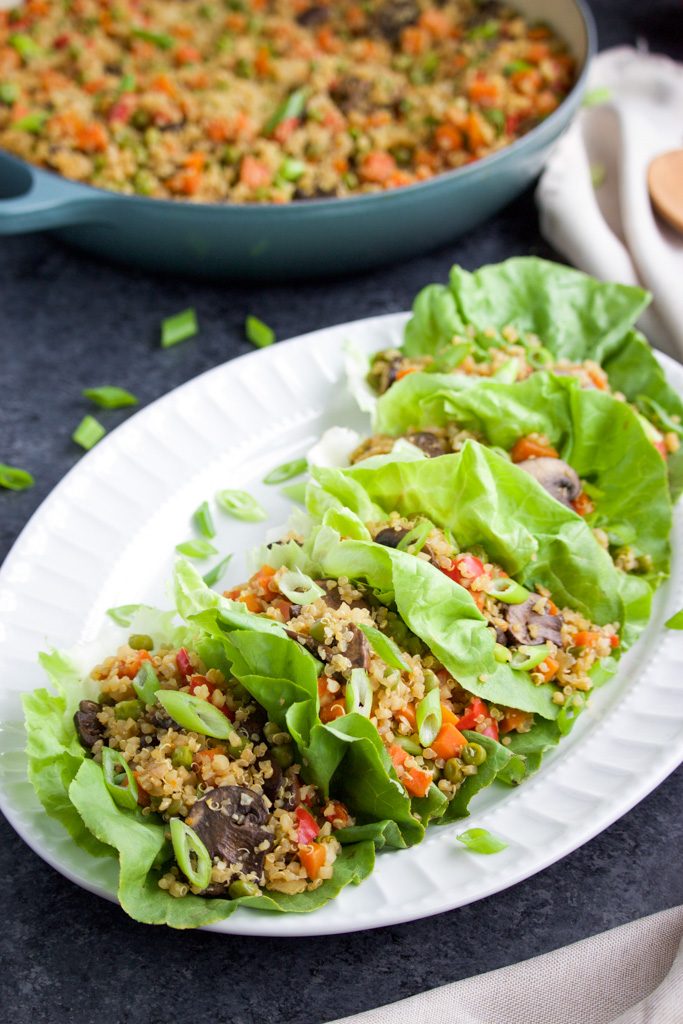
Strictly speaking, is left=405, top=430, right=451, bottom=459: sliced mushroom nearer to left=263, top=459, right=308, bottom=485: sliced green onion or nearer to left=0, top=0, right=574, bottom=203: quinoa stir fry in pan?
left=263, top=459, right=308, bottom=485: sliced green onion


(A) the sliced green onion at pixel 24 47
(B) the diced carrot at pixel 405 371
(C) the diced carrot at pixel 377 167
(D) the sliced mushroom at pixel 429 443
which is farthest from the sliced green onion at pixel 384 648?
(A) the sliced green onion at pixel 24 47

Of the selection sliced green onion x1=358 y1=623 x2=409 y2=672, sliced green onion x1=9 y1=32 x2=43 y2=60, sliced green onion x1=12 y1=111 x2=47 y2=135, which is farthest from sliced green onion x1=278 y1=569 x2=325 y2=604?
sliced green onion x1=9 y1=32 x2=43 y2=60

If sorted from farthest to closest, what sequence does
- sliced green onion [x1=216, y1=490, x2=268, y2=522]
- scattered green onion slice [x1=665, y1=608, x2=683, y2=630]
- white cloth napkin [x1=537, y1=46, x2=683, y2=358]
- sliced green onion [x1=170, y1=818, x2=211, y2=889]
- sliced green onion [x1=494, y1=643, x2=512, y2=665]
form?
white cloth napkin [x1=537, y1=46, x2=683, y2=358] → sliced green onion [x1=216, y1=490, x2=268, y2=522] → scattered green onion slice [x1=665, y1=608, x2=683, y2=630] → sliced green onion [x1=494, y1=643, x2=512, y2=665] → sliced green onion [x1=170, y1=818, x2=211, y2=889]

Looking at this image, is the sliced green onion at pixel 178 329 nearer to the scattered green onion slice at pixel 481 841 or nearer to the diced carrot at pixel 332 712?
the diced carrot at pixel 332 712

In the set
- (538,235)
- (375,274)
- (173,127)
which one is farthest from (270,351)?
(538,235)

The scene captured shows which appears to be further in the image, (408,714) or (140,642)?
(140,642)

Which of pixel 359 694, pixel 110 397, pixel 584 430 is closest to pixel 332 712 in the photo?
pixel 359 694

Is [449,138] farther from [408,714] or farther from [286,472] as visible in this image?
[408,714]

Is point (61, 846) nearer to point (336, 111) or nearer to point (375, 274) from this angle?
point (375, 274)
